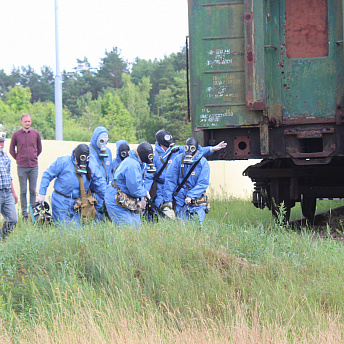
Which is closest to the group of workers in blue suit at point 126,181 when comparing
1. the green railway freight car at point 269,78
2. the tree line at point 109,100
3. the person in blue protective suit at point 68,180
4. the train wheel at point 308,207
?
the person in blue protective suit at point 68,180

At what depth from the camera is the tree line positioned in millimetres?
43062

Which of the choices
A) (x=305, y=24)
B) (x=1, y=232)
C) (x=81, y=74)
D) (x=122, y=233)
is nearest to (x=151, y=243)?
(x=122, y=233)

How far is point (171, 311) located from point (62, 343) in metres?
1.02

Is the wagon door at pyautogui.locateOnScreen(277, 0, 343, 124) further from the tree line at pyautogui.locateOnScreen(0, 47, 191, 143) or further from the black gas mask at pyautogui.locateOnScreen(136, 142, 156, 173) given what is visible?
the tree line at pyautogui.locateOnScreen(0, 47, 191, 143)

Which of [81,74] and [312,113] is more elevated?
[81,74]

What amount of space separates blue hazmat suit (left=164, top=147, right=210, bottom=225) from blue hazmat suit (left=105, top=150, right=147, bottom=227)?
804 mm

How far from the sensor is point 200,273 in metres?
5.02

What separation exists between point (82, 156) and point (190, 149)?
1380mm

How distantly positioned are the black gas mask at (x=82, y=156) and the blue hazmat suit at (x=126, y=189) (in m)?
0.39

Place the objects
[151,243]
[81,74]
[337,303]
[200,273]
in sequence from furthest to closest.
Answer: [81,74]
[151,243]
[200,273]
[337,303]

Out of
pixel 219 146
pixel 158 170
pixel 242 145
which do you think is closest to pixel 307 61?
pixel 242 145

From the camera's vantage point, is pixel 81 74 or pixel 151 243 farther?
pixel 81 74

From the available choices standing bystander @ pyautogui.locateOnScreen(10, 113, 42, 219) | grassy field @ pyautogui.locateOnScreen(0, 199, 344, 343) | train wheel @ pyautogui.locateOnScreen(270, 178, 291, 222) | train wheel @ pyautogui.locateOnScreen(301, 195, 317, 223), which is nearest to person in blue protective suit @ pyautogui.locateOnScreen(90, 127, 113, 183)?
standing bystander @ pyautogui.locateOnScreen(10, 113, 42, 219)

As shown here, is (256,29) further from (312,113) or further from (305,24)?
(312,113)
